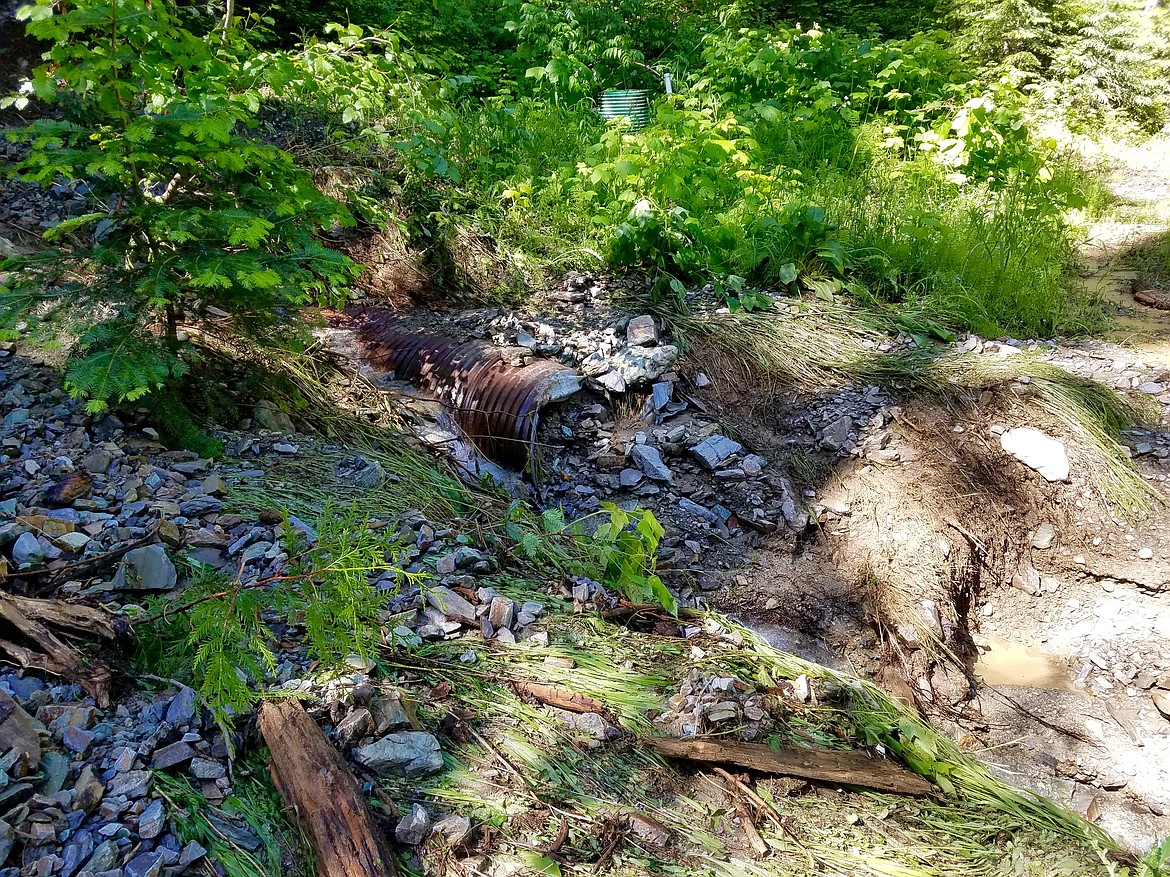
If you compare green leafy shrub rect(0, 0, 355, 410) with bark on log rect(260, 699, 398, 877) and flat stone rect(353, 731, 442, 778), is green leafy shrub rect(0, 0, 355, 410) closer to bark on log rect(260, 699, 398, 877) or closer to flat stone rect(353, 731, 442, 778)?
bark on log rect(260, 699, 398, 877)

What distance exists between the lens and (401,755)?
1.90 meters

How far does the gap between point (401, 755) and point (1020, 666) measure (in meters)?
2.82

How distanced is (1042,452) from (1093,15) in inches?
285

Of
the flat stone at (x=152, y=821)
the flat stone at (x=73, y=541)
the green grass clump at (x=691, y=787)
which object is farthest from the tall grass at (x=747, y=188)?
the flat stone at (x=152, y=821)

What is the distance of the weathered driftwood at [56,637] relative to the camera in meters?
1.87

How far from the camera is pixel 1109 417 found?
13.1ft

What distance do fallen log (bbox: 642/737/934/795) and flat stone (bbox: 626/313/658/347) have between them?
250 cm

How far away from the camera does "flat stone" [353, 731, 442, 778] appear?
1.88m

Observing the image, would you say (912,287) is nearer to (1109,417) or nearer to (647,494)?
(1109,417)

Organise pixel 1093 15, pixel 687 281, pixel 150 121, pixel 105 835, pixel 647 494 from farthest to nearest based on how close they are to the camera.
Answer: pixel 1093 15
pixel 687 281
pixel 647 494
pixel 150 121
pixel 105 835

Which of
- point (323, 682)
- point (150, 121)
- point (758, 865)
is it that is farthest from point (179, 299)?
point (758, 865)

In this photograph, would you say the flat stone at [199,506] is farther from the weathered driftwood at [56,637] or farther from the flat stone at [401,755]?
the flat stone at [401,755]

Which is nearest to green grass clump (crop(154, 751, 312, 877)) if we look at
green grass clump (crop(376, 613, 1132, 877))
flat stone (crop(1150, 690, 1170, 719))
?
green grass clump (crop(376, 613, 1132, 877))

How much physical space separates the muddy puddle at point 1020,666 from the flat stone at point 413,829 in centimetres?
257
